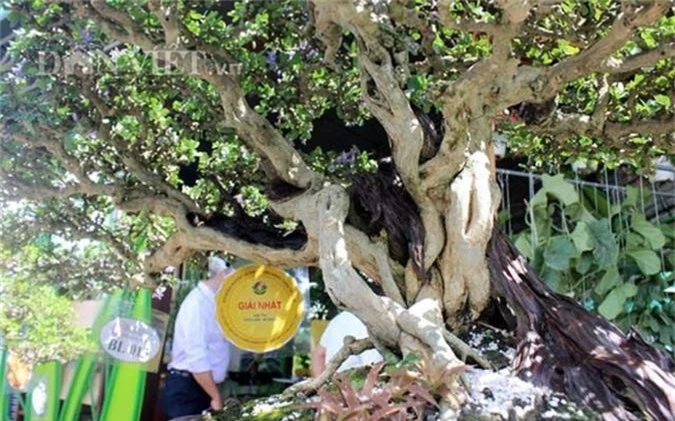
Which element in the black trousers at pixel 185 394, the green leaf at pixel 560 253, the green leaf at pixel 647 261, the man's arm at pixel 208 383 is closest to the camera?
the man's arm at pixel 208 383

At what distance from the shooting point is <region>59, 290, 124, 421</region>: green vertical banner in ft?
14.2

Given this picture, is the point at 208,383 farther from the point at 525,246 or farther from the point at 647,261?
the point at 647,261

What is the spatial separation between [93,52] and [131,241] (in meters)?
1.20

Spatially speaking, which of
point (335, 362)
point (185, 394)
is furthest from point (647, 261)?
point (335, 362)

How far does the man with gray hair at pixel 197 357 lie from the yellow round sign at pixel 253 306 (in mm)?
88

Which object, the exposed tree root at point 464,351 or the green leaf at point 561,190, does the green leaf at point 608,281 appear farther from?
the exposed tree root at point 464,351

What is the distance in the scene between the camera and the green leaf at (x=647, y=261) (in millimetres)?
4105

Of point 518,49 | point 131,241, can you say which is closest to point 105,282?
point 131,241

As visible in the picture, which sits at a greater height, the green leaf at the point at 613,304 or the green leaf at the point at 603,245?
the green leaf at the point at 603,245

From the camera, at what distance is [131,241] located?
10.6 ft

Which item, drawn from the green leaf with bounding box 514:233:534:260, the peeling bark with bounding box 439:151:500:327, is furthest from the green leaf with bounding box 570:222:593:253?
the peeling bark with bounding box 439:151:500:327

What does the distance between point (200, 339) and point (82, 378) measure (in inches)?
82.5

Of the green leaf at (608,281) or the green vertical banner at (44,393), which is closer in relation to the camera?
the green leaf at (608,281)

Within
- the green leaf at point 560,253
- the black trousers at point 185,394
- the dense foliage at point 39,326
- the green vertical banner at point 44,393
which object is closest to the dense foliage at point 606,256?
the green leaf at point 560,253
